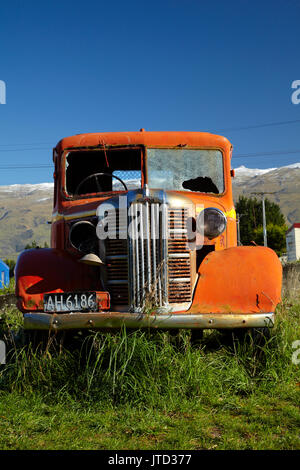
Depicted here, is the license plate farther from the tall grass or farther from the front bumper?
the tall grass

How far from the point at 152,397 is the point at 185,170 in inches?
110

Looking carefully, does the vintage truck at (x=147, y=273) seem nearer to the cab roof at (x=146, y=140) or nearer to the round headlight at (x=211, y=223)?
the round headlight at (x=211, y=223)

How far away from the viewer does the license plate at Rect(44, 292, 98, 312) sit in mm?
4027

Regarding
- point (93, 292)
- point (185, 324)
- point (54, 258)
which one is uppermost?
point (54, 258)

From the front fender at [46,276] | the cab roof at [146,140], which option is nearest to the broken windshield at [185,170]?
the cab roof at [146,140]

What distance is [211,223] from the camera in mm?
4766

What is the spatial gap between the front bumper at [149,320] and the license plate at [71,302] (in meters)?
0.10

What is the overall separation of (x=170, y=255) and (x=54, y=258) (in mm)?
1181

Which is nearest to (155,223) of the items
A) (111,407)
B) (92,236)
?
(92,236)

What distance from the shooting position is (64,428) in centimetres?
332

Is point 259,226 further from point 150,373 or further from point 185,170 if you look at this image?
point 150,373

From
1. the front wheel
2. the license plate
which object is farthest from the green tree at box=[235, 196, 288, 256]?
the license plate
